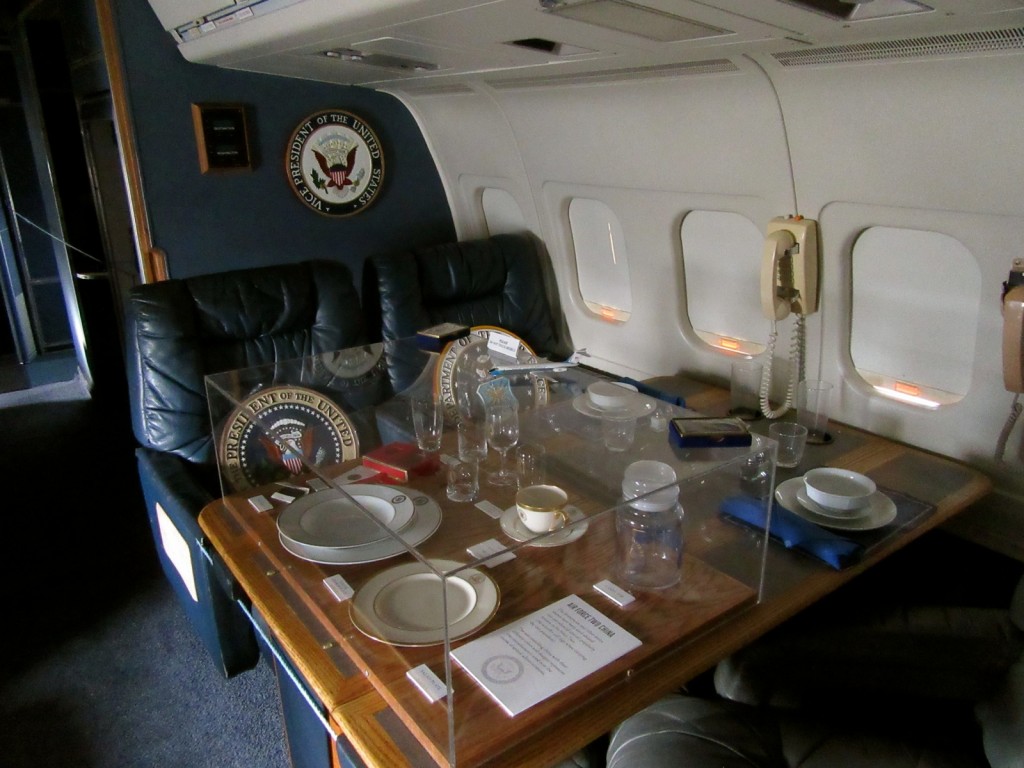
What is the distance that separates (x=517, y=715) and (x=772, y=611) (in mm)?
608

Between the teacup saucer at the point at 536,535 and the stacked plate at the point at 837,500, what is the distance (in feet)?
2.09

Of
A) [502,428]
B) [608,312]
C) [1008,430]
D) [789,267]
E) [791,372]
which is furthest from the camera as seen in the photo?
[608,312]

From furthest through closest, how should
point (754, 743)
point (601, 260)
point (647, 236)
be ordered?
point (601, 260) < point (647, 236) < point (754, 743)

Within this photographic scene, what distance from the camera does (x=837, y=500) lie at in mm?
1778

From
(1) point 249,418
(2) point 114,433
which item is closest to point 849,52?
(1) point 249,418

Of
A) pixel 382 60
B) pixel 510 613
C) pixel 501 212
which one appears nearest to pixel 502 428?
pixel 510 613

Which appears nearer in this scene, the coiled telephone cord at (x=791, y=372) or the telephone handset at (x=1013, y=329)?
the telephone handset at (x=1013, y=329)

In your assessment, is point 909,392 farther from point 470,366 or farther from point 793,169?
point 470,366

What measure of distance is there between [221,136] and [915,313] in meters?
2.69

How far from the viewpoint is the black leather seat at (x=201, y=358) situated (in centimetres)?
226

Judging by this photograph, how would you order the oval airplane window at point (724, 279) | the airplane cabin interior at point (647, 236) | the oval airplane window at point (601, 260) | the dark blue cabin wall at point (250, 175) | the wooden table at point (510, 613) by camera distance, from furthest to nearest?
the oval airplane window at point (601, 260) → the dark blue cabin wall at point (250, 175) → the oval airplane window at point (724, 279) → the airplane cabin interior at point (647, 236) → the wooden table at point (510, 613)

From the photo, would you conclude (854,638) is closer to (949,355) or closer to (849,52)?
(949,355)

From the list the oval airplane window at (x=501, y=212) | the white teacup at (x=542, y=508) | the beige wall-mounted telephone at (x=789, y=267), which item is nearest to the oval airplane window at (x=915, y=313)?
the beige wall-mounted telephone at (x=789, y=267)

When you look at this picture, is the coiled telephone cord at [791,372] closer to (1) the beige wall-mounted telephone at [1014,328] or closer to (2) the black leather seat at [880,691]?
(1) the beige wall-mounted telephone at [1014,328]
